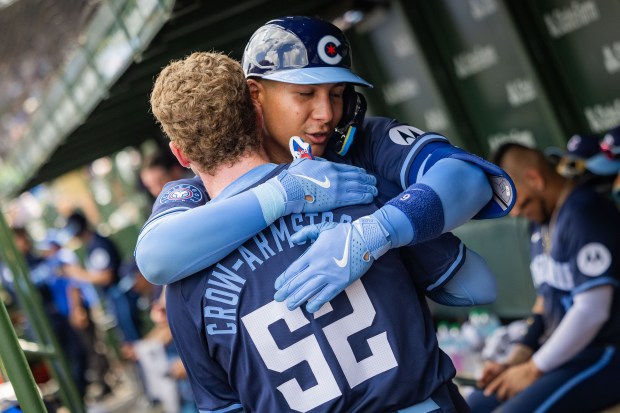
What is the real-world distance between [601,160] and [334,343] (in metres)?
2.52

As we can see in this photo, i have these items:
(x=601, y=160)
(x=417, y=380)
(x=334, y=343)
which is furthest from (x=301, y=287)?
(x=601, y=160)

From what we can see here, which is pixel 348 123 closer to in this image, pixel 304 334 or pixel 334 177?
pixel 334 177

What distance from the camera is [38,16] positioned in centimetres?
750

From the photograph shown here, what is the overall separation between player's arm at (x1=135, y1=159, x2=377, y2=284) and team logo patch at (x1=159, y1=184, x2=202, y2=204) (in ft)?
0.45

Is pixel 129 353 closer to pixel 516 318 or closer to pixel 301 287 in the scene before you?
pixel 516 318

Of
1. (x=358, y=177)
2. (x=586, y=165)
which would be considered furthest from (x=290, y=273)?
(x=586, y=165)

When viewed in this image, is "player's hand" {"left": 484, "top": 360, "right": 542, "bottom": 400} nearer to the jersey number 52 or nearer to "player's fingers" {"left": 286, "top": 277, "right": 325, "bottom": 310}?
the jersey number 52

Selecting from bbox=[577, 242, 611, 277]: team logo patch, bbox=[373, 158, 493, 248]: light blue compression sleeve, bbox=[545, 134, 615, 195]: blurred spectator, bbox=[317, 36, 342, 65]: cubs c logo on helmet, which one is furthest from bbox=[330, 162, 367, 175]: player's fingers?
bbox=[545, 134, 615, 195]: blurred spectator

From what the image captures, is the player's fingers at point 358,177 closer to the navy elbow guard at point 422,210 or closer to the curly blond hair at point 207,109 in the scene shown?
the navy elbow guard at point 422,210

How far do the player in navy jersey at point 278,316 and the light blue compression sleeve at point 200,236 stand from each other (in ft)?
0.16

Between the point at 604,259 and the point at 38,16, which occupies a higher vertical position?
the point at 38,16

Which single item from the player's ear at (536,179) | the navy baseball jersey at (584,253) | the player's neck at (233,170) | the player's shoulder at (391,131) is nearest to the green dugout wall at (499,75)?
the player's ear at (536,179)

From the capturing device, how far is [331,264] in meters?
1.85

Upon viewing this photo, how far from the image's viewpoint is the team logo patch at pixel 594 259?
11.5ft
